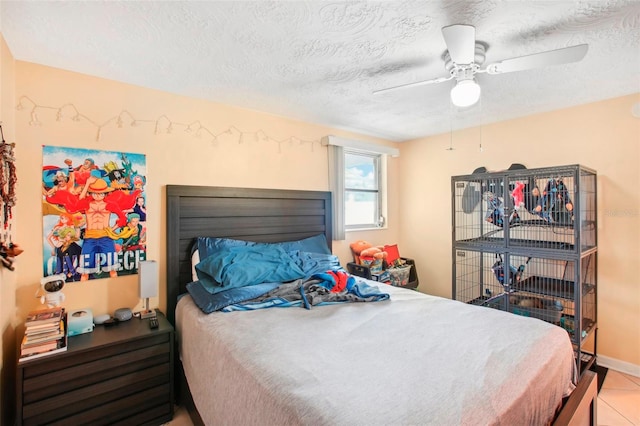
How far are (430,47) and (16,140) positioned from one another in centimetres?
272

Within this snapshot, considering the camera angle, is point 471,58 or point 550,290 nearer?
point 471,58

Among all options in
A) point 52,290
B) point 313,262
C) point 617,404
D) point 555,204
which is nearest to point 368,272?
point 313,262

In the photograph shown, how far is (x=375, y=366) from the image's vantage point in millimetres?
1364

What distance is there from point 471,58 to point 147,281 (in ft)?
8.44

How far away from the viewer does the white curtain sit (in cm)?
367

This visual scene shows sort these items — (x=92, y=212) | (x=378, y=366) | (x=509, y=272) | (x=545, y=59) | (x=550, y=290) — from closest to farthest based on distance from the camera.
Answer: (x=378, y=366)
(x=545, y=59)
(x=92, y=212)
(x=550, y=290)
(x=509, y=272)

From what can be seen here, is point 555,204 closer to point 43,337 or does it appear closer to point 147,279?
point 147,279

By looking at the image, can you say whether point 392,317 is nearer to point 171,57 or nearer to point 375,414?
point 375,414

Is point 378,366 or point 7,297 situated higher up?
point 7,297

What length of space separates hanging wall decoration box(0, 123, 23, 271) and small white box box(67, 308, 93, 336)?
0.47 meters

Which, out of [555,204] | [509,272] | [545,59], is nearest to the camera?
[545,59]

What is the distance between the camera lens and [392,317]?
6.47 ft

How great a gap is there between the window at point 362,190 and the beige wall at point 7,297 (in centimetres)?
296

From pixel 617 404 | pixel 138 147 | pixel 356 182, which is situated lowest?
pixel 617 404
